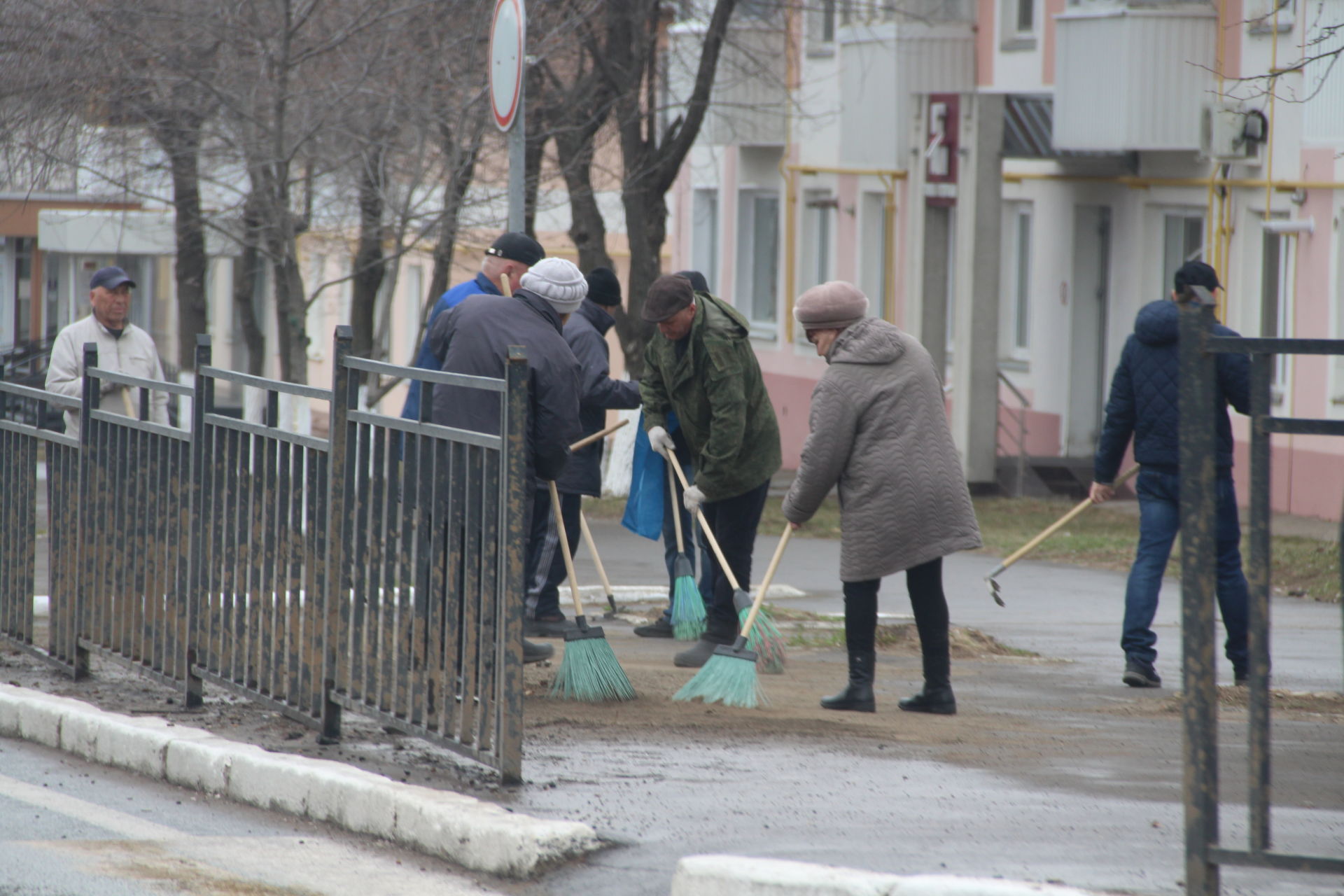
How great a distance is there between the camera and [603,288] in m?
9.58

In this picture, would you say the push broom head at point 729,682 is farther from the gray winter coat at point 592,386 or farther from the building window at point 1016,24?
the building window at point 1016,24

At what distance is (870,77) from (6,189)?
1187 centimetres

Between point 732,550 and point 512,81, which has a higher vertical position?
point 512,81

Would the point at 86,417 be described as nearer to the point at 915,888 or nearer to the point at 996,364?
the point at 915,888

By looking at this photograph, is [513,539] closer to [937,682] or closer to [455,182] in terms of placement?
[937,682]

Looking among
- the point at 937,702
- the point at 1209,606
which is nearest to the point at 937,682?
the point at 937,702

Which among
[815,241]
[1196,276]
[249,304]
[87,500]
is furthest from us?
[815,241]

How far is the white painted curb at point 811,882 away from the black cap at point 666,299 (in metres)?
3.82

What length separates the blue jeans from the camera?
26.7 ft

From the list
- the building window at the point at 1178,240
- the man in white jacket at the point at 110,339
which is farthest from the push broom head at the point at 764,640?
the building window at the point at 1178,240

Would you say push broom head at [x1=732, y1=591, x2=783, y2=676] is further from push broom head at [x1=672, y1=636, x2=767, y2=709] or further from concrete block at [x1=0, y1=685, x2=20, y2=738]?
concrete block at [x1=0, y1=685, x2=20, y2=738]

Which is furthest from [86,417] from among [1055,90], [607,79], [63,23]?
[1055,90]

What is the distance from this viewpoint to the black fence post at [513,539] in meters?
5.24

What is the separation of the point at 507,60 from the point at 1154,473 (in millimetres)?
3520
